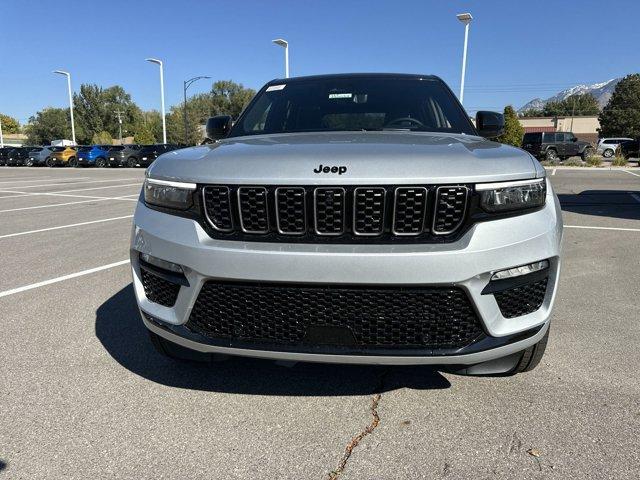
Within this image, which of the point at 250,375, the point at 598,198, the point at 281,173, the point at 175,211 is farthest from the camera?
the point at 598,198

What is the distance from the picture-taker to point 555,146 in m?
29.7

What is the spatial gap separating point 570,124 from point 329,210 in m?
92.4

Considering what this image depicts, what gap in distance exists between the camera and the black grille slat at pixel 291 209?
2.15 metres

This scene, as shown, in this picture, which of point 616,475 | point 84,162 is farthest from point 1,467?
point 84,162

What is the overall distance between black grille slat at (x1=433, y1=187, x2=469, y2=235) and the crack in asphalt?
97 cm

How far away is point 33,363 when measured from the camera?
9.96 feet

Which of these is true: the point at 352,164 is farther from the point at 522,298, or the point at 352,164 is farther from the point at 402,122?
the point at 402,122

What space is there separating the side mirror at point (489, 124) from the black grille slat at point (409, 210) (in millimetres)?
1818

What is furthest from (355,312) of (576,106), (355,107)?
(576,106)

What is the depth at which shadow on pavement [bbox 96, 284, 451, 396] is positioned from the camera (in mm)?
2684

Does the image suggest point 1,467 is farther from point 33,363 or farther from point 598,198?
point 598,198

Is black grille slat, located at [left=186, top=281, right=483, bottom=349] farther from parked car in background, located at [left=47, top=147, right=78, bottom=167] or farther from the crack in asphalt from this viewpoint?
parked car in background, located at [left=47, top=147, right=78, bottom=167]

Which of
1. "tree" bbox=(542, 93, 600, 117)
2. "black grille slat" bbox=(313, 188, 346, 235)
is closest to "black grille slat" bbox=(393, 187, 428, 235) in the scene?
"black grille slat" bbox=(313, 188, 346, 235)

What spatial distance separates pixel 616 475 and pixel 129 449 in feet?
6.69
